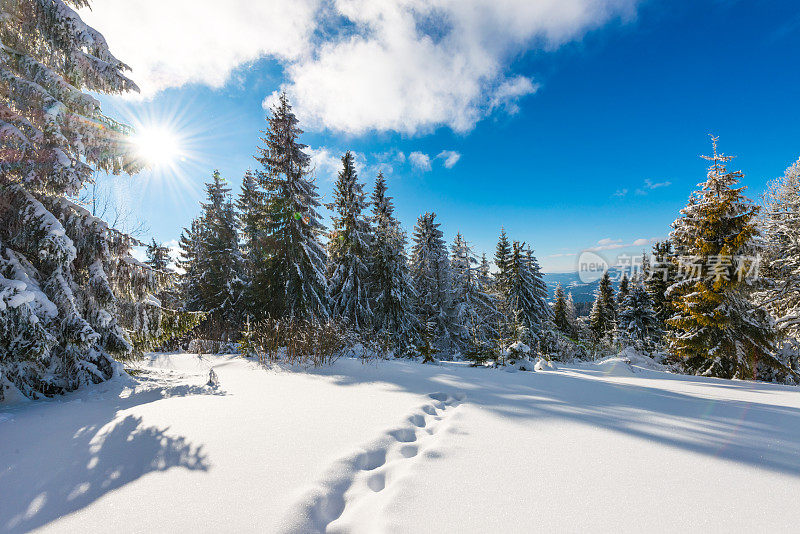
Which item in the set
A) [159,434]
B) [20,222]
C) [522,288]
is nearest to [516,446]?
[159,434]

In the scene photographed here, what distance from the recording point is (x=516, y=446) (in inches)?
105

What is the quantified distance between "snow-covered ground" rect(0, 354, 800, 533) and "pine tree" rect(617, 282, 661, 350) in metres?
24.8

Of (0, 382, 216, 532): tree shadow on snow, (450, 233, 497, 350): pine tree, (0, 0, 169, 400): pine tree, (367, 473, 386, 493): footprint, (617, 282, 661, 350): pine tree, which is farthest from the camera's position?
(617, 282, 661, 350): pine tree

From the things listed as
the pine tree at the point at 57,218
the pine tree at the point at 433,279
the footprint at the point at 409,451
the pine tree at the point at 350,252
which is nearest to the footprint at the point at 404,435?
the footprint at the point at 409,451

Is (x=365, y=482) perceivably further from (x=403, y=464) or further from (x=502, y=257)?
(x=502, y=257)

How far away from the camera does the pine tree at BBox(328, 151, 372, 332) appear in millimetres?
16172

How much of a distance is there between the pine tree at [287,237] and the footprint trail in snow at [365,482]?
11.2 meters

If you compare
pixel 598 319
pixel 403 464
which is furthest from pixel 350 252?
pixel 598 319

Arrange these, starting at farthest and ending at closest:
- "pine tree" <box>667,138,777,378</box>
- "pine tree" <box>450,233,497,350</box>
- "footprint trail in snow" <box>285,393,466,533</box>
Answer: "pine tree" <box>450,233,497,350</box>
"pine tree" <box>667,138,777,378</box>
"footprint trail in snow" <box>285,393,466,533</box>

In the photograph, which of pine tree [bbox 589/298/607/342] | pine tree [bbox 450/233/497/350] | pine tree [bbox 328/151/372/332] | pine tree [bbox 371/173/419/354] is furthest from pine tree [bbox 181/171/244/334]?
pine tree [bbox 589/298/607/342]

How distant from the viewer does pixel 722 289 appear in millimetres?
9484

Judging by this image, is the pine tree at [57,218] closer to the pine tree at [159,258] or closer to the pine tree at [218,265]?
the pine tree at [218,265]

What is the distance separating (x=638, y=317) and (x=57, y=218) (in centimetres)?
3236

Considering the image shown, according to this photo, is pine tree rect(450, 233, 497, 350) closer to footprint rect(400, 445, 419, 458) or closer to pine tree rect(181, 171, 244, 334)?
Result: pine tree rect(181, 171, 244, 334)
